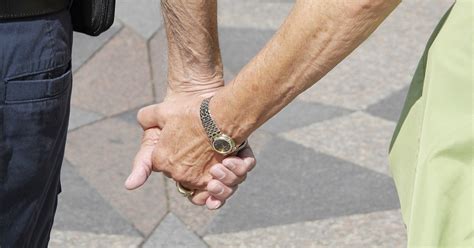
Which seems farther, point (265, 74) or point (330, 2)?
point (265, 74)

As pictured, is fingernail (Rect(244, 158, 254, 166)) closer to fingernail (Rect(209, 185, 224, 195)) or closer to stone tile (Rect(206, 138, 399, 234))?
fingernail (Rect(209, 185, 224, 195))

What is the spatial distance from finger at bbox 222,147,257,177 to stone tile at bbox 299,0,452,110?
9.74 ft

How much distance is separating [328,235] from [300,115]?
48.5 inches

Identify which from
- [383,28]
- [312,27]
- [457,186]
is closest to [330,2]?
[312,27]

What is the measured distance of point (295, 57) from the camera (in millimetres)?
2543

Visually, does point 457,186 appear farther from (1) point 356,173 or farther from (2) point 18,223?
(1) point 356,173

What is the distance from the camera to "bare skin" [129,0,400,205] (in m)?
2.44

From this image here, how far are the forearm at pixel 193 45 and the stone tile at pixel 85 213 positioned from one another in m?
1.63

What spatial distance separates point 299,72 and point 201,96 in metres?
0.47

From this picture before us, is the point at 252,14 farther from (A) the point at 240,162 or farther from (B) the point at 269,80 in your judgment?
(B) the point at 269,80

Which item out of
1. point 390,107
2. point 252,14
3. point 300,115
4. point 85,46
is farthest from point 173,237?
point 252,14

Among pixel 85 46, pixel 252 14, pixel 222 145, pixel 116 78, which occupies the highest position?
pixel 222 145

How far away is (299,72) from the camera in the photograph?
2.56 metres

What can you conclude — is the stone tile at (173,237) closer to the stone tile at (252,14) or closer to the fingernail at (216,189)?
the fingernail at (216,189)
